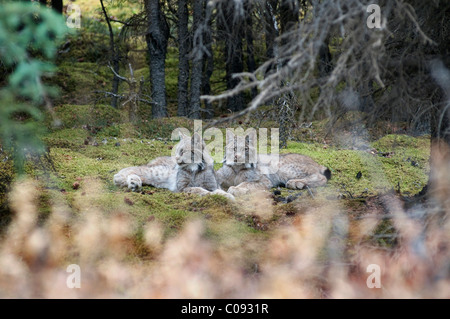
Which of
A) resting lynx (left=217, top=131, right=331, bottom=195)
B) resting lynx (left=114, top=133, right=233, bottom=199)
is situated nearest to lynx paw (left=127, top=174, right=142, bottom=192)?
resting lynx (left=114, top=133, right=233, bottom=199)

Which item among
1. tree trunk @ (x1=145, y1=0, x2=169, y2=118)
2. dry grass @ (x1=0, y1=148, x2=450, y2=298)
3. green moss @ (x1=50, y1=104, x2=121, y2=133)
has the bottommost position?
dry grass @ (x1=0, y1=148, x2=450, y2=298)

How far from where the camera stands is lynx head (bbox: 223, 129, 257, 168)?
8.55 m

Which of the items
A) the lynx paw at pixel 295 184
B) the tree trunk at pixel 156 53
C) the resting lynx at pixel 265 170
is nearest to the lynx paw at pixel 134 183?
the resting lynx at pixel 265 170

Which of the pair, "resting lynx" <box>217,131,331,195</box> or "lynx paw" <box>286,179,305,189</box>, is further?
"resting lynx" <box>217,131,331,195</box>

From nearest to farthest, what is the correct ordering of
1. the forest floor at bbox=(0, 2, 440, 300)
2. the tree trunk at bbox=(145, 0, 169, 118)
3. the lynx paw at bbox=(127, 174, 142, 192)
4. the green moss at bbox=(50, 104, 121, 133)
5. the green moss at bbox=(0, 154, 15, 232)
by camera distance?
the green moss at bbox=(0, 154, 15, 232) → the forest floor at bbox=(0, 2, 440, 300) → the lynx paw at bbox=(127, 174, 142, 192) → the green moss at bbox=(50, 104, 121, 133) → the tree trunk at bbox=(145, 0, 169, 118)

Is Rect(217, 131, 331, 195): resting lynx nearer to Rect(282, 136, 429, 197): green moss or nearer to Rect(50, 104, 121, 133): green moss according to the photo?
Rect(282, 136, 429, 197): green moss

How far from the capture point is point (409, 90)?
485cm

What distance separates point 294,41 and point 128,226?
9.15 ft

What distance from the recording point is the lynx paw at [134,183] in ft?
24.3

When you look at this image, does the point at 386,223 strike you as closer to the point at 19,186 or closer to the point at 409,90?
the point at 409,90

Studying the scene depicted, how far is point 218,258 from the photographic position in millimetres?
4723

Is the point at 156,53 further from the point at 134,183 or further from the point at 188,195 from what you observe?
the point at 188,195

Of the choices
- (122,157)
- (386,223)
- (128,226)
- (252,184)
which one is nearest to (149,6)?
(122,157)

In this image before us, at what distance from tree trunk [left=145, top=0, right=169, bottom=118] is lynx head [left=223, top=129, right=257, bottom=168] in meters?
5.01
